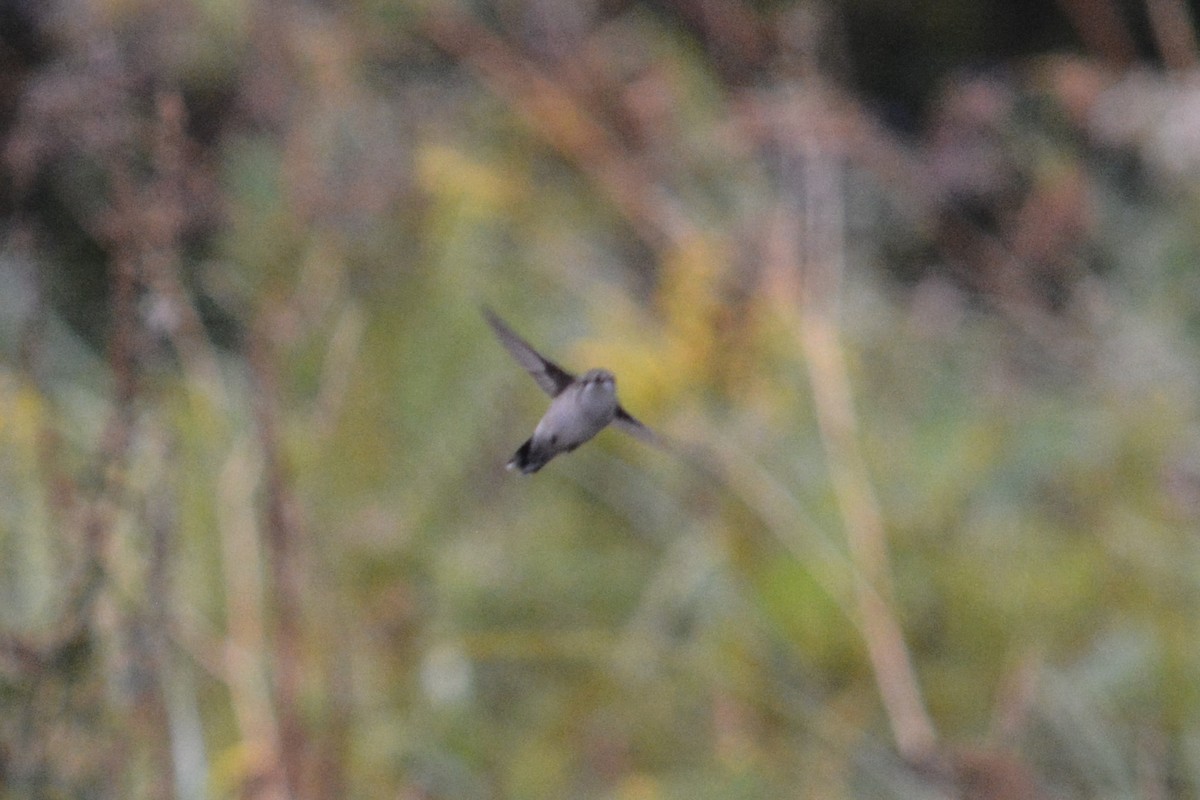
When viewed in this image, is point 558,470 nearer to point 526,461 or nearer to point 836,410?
point 836,410

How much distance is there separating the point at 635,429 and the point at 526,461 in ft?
0.07

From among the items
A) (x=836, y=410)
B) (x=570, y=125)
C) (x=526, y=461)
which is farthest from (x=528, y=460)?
(x=570, y=125)

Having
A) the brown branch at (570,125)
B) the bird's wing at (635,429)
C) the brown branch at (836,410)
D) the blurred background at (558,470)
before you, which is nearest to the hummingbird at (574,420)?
the bird's wing at (635,429)

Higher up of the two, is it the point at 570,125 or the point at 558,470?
the point at 570,125

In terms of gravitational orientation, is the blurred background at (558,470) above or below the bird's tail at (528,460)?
above

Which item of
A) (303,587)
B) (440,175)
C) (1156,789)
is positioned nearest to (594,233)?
(440,175)

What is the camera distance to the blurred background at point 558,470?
1.81 ft

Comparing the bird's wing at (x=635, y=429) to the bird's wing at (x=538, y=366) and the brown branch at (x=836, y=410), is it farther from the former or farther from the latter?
the brown branch at (x=836, y=410)

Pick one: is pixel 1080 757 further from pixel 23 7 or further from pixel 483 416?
pixel 23 7

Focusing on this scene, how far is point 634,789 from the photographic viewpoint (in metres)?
0.77

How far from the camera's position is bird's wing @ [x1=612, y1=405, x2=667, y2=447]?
243mm

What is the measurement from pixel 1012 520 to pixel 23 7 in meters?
1.02

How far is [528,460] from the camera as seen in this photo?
0.84 feet

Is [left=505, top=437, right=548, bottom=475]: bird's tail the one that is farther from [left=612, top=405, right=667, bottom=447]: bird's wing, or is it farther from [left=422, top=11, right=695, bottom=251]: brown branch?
[left=422, top=11, right=695, bottom=251]: brown branch
